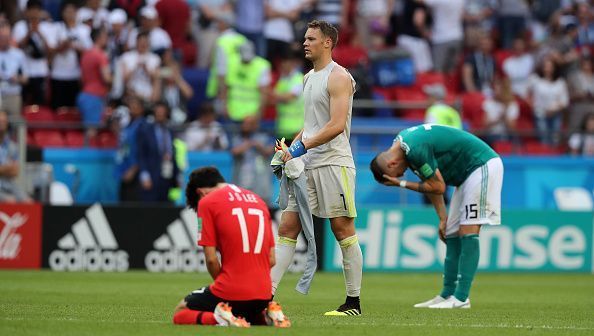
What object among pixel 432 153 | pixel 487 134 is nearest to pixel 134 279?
pixel 432 153

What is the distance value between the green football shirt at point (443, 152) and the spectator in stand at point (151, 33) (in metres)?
9.52

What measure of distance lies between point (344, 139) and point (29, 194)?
31.4 feet

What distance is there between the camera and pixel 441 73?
2369 cm

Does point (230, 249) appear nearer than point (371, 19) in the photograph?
Yes

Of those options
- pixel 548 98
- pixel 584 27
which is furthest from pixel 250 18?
pixel 584 27

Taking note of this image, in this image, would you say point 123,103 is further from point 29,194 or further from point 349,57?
point 349,57

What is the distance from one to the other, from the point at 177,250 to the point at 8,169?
290 centimetres

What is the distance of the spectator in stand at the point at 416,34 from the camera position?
23.2 meters

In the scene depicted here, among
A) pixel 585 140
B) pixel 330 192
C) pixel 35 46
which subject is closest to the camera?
pixel 330 192

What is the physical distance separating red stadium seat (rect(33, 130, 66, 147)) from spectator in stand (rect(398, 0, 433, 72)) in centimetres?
702

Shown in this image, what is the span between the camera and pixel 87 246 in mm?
18500

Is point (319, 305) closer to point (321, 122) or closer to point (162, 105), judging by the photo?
point (321, 122)

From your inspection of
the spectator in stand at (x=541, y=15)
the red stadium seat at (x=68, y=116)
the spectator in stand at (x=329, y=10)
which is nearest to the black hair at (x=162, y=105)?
the red stadium seat at (x=68, y=116)

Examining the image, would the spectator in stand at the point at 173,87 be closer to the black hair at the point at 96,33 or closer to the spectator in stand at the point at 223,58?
the spectator in stand at the point at 223,58
